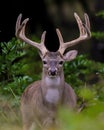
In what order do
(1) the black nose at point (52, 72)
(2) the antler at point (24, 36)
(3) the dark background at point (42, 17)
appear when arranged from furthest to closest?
(3) the dark background at point (42, 17)
(2) the antler at point (24, 36)
(1) the black nose at point (52, 72)

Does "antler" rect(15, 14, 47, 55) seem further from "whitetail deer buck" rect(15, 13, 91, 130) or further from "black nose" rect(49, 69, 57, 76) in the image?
"black nose" rect(49, 69, 57, 76)

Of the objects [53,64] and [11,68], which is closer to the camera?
[53,64]

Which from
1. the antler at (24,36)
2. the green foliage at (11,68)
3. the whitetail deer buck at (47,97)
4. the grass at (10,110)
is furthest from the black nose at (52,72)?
the green foliage at (11,68)

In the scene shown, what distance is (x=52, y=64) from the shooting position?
308 inches

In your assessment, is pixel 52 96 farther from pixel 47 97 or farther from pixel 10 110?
pixel 10 110

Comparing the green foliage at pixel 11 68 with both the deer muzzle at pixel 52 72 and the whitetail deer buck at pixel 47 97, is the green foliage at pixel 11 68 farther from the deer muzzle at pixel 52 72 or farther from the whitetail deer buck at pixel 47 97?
the deer muzzle at pixel 52 72

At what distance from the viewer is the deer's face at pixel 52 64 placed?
25.3 ft

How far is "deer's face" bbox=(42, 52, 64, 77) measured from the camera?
7.70 m

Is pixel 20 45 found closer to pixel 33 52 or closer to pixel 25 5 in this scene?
pixel 33 52

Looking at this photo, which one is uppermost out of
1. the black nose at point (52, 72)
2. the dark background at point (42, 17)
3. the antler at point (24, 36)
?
the antler at point (24, 36)

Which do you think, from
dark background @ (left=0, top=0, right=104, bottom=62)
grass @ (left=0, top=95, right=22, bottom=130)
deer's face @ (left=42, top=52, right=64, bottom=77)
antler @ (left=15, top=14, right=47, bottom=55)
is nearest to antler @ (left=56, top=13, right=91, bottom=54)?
antler @ (left=15, top=14, right=47, bottom=55)

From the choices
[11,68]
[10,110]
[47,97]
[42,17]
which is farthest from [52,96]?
[42,17]

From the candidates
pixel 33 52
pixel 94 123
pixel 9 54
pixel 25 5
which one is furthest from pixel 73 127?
pixel 25 5

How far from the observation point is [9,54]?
29.8 ft
